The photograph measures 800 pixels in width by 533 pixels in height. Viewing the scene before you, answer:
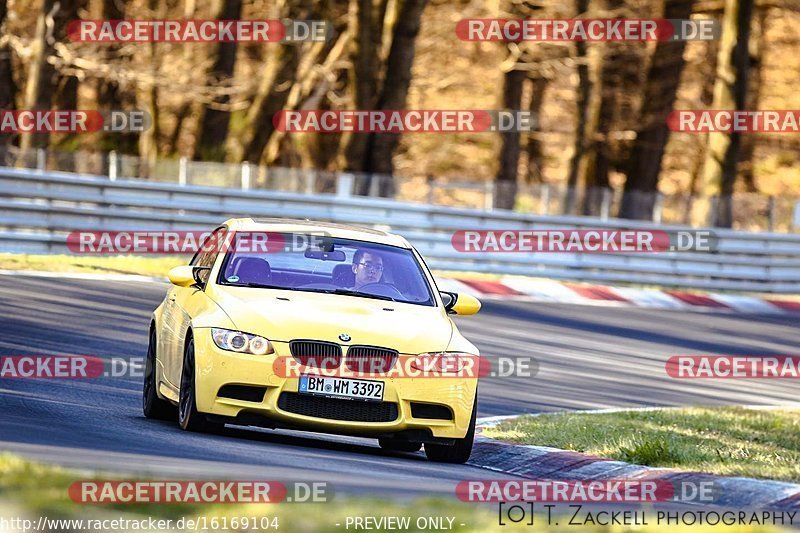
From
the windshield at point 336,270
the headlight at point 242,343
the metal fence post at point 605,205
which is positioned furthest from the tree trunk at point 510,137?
the headlight at point 242,343

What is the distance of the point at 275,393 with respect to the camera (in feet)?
35.9

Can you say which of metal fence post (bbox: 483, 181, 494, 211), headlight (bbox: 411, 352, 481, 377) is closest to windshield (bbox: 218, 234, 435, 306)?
headlight (bbox: 411, 352, 481, 377)

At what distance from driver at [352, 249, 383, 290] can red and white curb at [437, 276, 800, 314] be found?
1271 centimetres

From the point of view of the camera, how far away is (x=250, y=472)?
29.4 feet

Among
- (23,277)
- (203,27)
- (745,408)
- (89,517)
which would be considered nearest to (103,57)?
(203,27)

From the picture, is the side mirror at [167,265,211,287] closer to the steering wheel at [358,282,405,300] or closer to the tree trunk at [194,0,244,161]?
the steering wheel at [358,282,405,300]

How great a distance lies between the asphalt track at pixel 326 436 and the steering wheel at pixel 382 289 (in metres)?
1.07

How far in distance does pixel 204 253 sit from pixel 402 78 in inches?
776

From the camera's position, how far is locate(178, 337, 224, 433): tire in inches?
440

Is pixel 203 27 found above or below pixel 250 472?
above

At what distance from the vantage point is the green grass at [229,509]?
6.56 m

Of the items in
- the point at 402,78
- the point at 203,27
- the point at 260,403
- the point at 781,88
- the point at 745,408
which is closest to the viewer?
the point at 260,403

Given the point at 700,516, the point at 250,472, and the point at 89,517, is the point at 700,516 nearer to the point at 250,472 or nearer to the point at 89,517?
the point at 250,472

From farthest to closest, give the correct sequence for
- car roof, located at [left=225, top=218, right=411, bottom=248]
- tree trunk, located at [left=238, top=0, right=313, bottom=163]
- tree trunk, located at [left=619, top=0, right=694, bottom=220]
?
tree trunk, located at [left=619, top=0, right=694, bottom=220]
tree trunk, located at [left=238, top=0, right=313, bottom=163]
car roof, located at [left=225, top=218, right=411, bottom=248]
